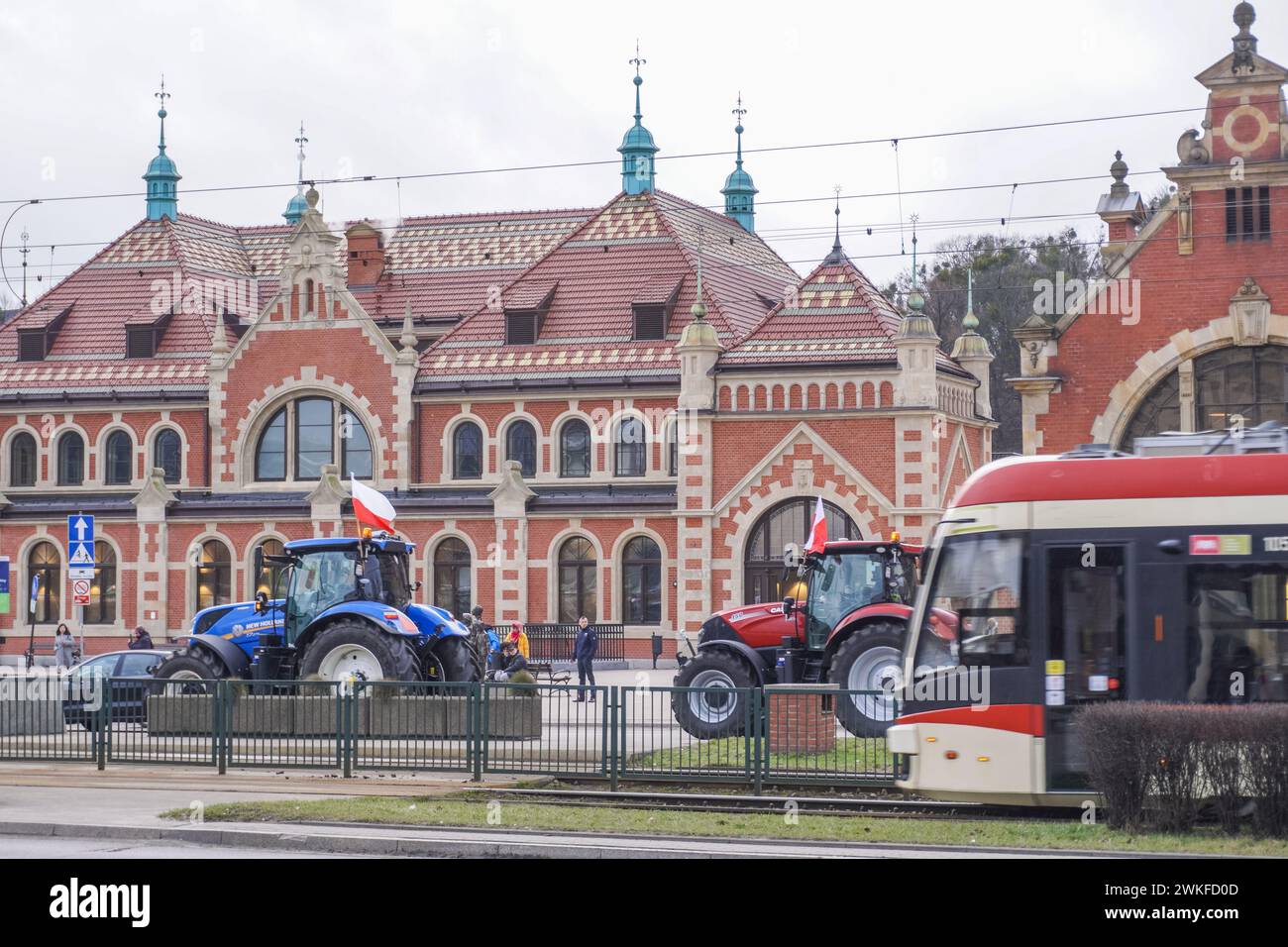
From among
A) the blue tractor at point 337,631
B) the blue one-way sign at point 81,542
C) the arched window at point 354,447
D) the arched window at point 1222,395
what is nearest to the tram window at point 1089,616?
the blue tractor at point 337,631

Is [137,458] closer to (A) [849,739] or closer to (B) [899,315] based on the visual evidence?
(B) [899,315]

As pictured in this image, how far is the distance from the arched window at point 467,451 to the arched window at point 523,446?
0.80 m

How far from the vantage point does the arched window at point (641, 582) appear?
4350 cm

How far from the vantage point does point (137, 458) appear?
48.9m

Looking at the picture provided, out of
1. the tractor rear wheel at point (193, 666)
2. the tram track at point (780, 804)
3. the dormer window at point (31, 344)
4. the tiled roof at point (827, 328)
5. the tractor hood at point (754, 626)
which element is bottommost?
the tram track at point (780, 804)

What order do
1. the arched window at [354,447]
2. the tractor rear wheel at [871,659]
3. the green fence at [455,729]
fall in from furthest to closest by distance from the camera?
the arched window at [354,447]
the tractor rear wheel at [871,659]
the green fence at [455,729]

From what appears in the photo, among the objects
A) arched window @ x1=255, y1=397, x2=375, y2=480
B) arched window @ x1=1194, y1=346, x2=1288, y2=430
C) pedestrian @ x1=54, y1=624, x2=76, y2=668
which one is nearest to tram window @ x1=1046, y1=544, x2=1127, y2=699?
arched window @ x1=1194, y1=346, x2=1288, y2=430

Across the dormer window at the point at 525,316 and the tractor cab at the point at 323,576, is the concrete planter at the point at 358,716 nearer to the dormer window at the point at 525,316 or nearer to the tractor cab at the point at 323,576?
the tractor cab at the point at 323,576

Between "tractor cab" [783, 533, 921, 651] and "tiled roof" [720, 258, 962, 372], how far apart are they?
16241mm

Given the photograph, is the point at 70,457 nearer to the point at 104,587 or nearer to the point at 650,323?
the point at 104,587

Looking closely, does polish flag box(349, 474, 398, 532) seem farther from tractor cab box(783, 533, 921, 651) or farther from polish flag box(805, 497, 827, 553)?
tractor cab box(783, 533, 921, 651)

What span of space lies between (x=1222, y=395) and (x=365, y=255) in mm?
27923

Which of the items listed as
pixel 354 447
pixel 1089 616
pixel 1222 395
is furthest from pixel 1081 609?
pixel 354 447
